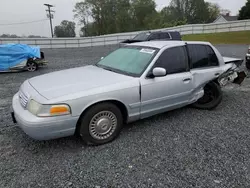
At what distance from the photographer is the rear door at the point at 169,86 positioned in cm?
322

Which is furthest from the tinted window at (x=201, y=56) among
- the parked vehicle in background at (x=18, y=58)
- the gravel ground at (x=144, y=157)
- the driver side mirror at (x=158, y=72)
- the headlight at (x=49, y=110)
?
the parked vehicle in background at (x=18, y=58)

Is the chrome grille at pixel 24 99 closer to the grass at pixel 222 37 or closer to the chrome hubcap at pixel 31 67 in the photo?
the chrome hubcap at pixel 31 67

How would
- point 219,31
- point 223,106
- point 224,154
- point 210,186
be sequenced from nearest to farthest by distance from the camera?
point 210,186 → point 224,154 → point 223,106 → point 219,31

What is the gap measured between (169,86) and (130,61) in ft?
2.77

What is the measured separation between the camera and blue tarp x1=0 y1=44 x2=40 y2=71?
8367 mm

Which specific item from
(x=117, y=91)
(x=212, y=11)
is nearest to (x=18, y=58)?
(x=117, y=91)

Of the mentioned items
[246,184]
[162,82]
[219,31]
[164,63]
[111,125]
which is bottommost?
[246,184]

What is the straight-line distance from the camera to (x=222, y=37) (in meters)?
23.3

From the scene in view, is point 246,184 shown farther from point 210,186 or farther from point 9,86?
point 9,86

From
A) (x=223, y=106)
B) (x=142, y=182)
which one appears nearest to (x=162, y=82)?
(x=142, y=182)

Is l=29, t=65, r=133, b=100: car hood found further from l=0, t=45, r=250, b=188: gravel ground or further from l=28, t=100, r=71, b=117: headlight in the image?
l=0, t=45, r=250, b=188: gravel ground

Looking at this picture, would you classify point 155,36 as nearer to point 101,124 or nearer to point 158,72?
point 158,72

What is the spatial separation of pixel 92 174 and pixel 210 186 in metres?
1.40

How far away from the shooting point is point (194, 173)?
2.40 meters
